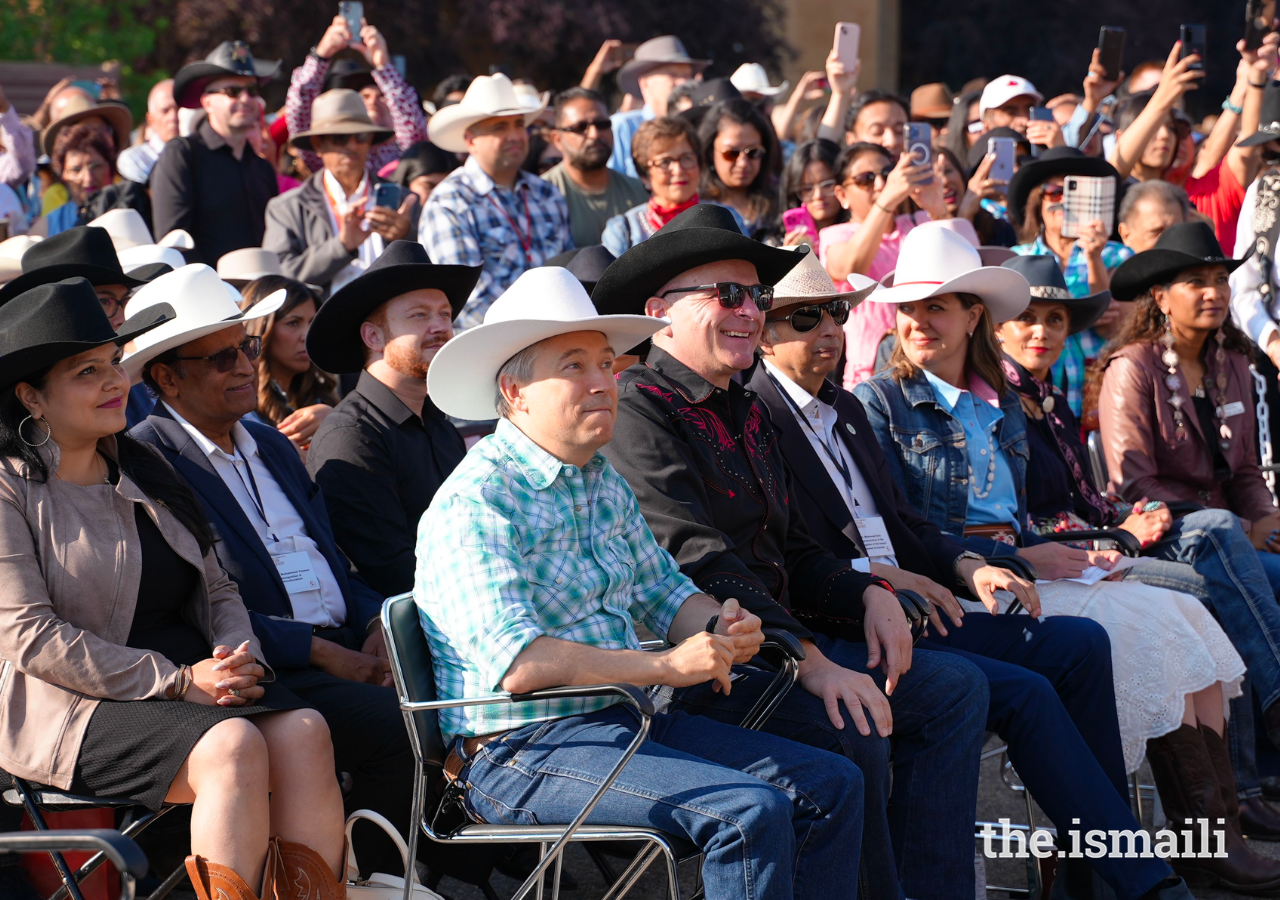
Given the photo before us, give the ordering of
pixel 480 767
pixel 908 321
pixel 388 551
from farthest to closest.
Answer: pixel 908 321 → pixel 388 551 → pixel 480 767

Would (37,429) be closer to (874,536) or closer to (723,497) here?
(723,497)

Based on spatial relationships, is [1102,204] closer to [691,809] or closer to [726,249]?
[726,249]

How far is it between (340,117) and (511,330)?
4680 millimetres

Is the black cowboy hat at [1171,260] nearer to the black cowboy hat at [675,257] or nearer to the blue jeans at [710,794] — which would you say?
the black cowboy hat at [675,257]

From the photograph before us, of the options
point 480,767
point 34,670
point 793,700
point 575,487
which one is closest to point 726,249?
point 575,487

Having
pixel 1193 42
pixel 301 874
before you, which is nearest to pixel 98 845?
pixel 301 874

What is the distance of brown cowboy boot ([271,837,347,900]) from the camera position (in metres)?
3.15

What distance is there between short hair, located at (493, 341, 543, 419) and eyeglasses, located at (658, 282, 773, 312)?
0.71 m

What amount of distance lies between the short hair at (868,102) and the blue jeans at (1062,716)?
473 cm

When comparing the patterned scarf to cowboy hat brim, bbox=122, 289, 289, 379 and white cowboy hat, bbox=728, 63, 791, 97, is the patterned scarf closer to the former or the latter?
cowboy hat brim, bbox=122, 289, 289, 379

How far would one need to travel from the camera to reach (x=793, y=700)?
3.51 metres

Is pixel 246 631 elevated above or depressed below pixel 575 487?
below

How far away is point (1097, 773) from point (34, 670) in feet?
8.85

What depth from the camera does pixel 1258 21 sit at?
322 inches
